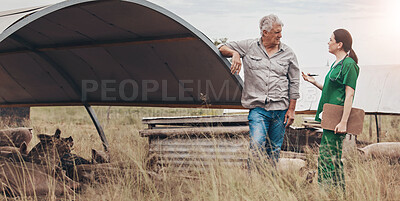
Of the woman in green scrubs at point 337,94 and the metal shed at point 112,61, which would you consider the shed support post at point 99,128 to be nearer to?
the metal shed at point 112,61

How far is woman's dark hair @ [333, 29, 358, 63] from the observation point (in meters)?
4.57

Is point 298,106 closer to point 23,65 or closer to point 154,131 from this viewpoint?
point 154,131

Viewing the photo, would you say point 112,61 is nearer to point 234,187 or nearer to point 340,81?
point 234,187

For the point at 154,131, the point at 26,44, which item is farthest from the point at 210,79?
the point at 26,44

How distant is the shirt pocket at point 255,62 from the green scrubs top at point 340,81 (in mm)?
755

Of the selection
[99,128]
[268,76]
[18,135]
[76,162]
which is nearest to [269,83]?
[268,76]

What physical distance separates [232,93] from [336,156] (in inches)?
110

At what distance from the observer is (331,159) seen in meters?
4.54

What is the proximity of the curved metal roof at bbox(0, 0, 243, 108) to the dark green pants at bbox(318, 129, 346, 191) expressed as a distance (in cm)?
158

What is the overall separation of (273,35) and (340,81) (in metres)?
0.89

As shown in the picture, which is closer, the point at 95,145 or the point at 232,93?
the point at 232,93

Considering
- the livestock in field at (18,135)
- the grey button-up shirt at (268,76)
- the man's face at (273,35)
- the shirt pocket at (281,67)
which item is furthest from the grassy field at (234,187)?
the livestock in field at (18,135)

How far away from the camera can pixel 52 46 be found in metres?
7.46

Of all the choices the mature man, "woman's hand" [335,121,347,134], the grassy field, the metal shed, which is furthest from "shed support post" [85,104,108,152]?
"woman's hand" [335,121,347,134]
